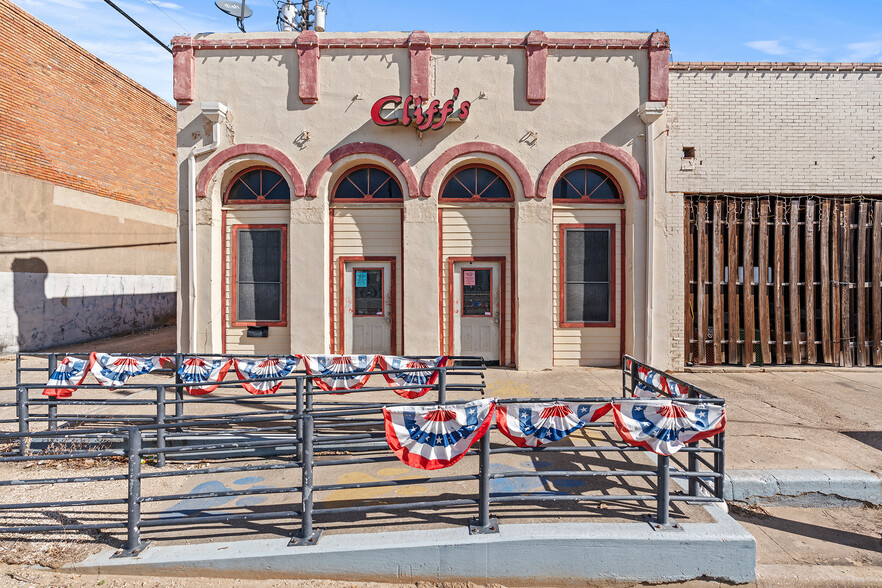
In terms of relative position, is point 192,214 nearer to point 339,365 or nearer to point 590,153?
point 339,365

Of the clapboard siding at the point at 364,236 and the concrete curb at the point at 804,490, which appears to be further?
the clapboard siding at the point at 364,236

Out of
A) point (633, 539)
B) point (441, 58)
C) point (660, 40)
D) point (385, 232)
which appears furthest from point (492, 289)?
point (633, 539)

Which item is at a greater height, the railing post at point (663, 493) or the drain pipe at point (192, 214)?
the drain pipe at point (192, 214)

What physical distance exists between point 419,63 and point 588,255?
5503mm

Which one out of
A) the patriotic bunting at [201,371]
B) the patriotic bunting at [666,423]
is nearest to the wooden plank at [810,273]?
the patriotic bunting at [666,423]

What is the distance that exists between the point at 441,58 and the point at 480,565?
9.66 m

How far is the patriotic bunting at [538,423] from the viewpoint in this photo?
4.27 metres

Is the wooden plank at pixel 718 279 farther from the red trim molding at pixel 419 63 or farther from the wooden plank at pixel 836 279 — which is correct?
the red trim molding at pixel 419 63

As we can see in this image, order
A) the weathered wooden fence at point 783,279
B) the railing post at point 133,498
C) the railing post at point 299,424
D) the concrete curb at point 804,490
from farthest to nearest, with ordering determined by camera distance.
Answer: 1. the weathered wooden fence at point 783,279
2. the railing post at point 299,424
3. the concrete curb at point 804,490
4. the railing post at point 133,498

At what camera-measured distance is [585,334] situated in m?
10.6

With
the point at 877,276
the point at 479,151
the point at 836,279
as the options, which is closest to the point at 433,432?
the point at 479,151

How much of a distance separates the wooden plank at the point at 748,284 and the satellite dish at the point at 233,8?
14.0 meters

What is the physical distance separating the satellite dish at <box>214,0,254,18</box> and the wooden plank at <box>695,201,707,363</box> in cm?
1312

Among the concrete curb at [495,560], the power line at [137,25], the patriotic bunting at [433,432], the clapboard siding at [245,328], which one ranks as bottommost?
the concrete curb at [495,560]
